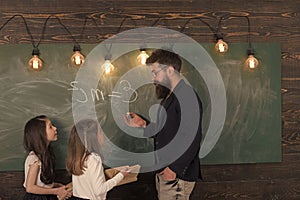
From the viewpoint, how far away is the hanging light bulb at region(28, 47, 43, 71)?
364 centimetres

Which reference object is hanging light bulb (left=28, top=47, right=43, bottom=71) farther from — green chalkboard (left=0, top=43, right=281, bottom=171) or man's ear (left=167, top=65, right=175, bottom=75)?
man's ear (left=167, top=65, right=175, bottom=75)

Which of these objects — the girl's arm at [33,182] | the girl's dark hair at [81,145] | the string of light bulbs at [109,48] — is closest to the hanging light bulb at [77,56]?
the string of light bulbs at [109,48]

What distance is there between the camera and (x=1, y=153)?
12.1 feet

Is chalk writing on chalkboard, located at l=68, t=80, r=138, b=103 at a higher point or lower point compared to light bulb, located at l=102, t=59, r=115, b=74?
lower

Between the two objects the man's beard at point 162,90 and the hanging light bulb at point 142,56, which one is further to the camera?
the hanging light bulb at point 142,56

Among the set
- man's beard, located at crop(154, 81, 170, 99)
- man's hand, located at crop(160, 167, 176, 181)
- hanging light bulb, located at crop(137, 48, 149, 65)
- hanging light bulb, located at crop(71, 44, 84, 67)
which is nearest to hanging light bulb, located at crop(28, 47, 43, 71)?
hanging light bulb, located at crop(71, 44, 84, 67)

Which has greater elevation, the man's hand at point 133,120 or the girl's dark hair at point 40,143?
the man's hand at point 133,120

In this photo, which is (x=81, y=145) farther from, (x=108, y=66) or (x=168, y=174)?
(x=108, y=66)

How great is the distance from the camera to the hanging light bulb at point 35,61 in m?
3.64

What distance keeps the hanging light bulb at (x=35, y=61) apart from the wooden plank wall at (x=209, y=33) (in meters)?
0.10

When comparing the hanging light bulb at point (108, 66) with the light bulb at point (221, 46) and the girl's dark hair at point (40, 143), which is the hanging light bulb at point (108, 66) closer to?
the girl's dark hair at point (40, 143)

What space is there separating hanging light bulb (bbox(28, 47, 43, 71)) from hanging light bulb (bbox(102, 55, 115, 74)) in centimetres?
44

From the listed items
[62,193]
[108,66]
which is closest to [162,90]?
[108,66]

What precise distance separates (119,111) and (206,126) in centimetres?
64
